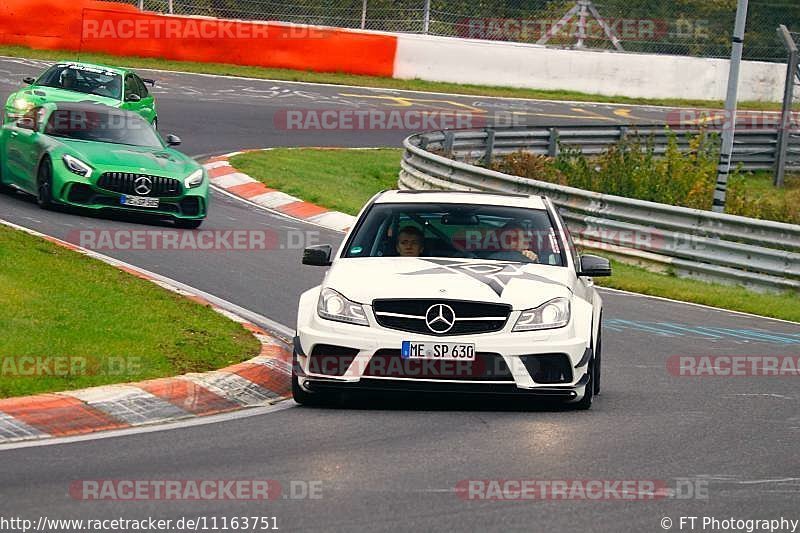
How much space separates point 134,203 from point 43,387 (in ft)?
30.1

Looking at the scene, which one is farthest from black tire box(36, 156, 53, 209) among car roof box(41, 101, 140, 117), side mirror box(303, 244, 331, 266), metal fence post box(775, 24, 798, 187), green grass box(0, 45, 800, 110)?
metal fence post box(775, 24, 798, 187)

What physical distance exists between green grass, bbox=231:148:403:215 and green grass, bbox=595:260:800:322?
17.8ft

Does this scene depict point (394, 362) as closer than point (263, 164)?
Yes

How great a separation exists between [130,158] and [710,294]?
6.97m

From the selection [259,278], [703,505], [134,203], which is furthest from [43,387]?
[134,203]

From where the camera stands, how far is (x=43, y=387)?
29.4ft

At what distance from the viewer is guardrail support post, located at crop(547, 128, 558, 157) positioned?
2922 centimetres

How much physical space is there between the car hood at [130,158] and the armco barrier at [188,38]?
56.4 ft

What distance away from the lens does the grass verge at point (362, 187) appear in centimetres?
1752

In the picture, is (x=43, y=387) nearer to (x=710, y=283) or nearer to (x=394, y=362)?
(x=394, y=362)

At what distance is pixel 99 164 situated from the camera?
17.8 metres

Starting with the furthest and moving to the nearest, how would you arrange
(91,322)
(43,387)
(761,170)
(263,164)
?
(761,170), (263,164), (91,322), (43,387)

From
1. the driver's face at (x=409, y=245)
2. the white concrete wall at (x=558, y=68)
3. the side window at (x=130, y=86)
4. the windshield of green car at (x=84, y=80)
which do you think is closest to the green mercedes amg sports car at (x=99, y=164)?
the windshield of green car at (x=84, y=80)

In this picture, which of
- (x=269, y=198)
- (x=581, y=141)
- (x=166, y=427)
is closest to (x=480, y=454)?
(x=166, y=427)
